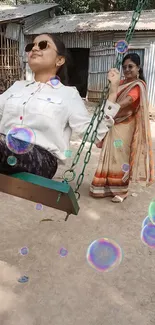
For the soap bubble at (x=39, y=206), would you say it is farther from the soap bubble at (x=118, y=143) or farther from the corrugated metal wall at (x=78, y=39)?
the corrugated metal wall at (x=78, y=39)

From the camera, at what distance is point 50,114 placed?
210 centimetres

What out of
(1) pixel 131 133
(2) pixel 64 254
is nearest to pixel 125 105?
(1) pixel 131 133

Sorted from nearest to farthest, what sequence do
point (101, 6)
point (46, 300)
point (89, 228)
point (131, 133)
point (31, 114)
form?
point (31, 114) → point (46, 300) → point (89, 228) → point (131, 133) → point (101, 6)

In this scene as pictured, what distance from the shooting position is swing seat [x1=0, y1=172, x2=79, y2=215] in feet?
5.74

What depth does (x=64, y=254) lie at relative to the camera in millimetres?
2883

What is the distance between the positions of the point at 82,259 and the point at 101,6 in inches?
756

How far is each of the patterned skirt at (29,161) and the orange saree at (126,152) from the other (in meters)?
1.90

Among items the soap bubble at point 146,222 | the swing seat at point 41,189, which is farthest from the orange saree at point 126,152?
the swing seat at point 41,189

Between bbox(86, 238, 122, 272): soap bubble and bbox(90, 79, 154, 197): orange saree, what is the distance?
1044mm

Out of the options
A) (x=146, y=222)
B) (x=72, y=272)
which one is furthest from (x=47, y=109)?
(x=146, y=222)

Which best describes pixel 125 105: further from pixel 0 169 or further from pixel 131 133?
pixel 0 169

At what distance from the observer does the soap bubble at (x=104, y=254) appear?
2736 millimetres

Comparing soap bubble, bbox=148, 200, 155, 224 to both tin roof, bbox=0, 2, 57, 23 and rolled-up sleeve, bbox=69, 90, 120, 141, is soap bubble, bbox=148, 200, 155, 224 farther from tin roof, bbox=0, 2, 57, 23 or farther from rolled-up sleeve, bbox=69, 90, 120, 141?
tin roof, bbox=0, 2, 57, 23

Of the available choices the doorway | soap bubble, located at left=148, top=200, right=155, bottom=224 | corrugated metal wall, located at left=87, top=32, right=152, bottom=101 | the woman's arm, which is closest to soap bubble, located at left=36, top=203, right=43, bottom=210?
soap bubble, located at left=148, top=200, right=155, bottom=224
